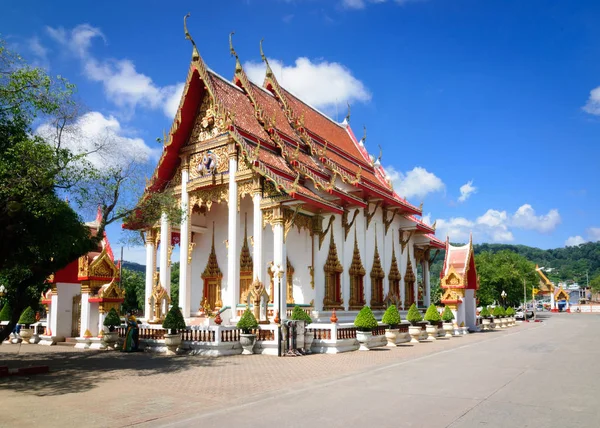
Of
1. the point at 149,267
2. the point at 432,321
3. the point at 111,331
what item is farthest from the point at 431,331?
the point at 111,331

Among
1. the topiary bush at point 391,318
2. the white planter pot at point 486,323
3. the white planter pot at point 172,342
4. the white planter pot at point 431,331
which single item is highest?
the topiary bush at point 391,318

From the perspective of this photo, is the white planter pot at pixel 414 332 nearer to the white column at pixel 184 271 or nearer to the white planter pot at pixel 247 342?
the white planter pot at pixel 247 342

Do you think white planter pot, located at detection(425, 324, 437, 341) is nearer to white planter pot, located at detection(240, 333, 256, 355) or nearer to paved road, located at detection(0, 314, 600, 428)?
paved road, located at detection(0, 314, 600, 428)

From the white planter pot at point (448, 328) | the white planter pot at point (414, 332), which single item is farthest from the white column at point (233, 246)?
the white planter pot at point (448, 328)

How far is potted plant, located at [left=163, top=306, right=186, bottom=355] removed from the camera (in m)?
14.3

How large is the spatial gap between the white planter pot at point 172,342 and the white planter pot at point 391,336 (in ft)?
22.4

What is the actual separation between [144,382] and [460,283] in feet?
62.2

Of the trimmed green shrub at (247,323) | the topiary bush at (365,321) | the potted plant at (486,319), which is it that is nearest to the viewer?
the trimmed green shrub at (247,323)

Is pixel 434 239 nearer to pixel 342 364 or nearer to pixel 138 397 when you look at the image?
pixel 342 364

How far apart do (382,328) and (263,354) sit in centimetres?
496

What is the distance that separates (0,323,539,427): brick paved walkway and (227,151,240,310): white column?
131 inches

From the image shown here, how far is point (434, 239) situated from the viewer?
97.0ft

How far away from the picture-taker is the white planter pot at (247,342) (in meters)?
14.6


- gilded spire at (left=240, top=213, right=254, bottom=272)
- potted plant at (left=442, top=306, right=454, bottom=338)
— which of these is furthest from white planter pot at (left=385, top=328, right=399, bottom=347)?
potted plant at (left=442, top=306, right=454, bottom=338)
